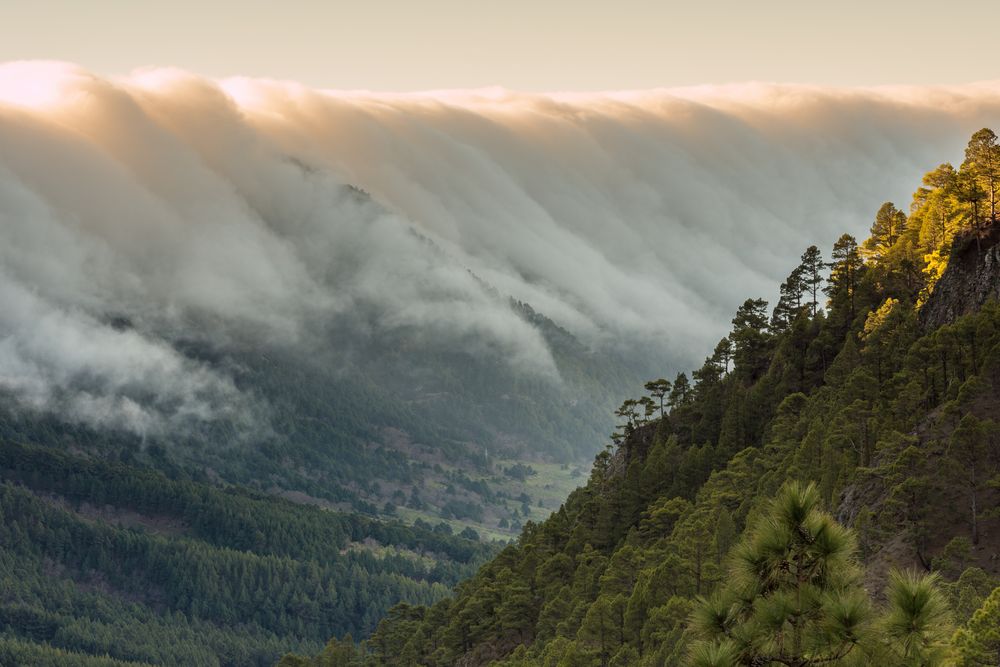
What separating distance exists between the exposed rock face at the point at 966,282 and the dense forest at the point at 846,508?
0.27 metres

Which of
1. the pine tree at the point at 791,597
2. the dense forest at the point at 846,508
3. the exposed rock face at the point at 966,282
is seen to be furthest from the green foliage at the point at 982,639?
the exposed rock face at the point at 966,282

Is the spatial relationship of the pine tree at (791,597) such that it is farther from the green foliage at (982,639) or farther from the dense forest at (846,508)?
the green foliage at (982,639)

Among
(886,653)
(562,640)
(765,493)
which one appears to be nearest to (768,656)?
(886,653)

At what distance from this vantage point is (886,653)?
1628 inches

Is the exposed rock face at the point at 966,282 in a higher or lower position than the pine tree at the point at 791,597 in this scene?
higher

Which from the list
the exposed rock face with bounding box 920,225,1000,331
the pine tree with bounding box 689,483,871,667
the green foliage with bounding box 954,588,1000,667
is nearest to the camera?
the pine tree with bounding box 689,483,871,667

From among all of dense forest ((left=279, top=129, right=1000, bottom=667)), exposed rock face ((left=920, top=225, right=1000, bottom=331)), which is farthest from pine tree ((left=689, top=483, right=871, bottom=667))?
exposed rock face ((left=920, top=225, right=1000, bottom=331))

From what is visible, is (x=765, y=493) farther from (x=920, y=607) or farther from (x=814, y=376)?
(x=920, y=607)

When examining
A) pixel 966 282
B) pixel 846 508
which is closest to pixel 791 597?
pixel 846 508

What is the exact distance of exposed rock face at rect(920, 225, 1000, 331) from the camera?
149m

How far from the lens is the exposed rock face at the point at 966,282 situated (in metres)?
149

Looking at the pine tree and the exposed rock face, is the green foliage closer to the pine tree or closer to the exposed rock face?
the pine tree

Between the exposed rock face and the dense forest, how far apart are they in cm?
27

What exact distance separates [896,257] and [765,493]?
5750 centimetres
